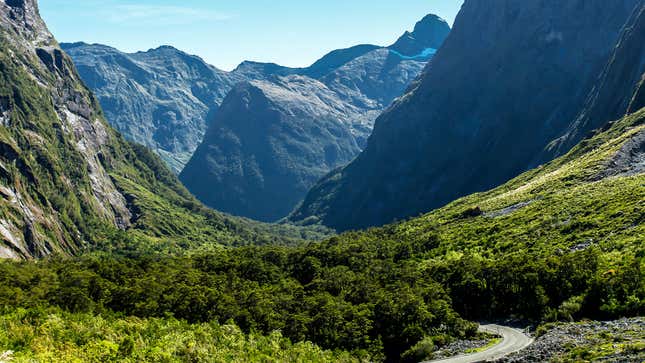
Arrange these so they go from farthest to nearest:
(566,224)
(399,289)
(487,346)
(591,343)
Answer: (566,224), (399,289), (487,346), (591,343)

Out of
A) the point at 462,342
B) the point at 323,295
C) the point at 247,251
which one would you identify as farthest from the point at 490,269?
the point at 247,251

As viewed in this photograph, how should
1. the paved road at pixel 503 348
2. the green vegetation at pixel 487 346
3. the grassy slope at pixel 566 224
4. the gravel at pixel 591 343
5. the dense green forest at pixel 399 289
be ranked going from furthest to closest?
the grassy slope at pixel 566 224
the dense green forest at pixel 399 289
the green vegetation at pixel 487 346
the paved road at pixel 503 348
the gravel at pixel 591 343

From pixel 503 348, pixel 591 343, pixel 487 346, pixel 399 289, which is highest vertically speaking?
pixel 399 289

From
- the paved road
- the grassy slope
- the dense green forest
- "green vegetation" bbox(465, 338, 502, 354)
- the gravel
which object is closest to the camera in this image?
the gravel

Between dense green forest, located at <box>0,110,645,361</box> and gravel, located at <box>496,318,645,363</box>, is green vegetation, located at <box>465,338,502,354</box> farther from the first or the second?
dense green forest, located at <box>0,110,645,361</box>

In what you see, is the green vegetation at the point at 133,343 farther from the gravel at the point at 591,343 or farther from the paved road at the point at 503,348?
the gravel at the point at 591,343

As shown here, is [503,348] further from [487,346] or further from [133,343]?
[133,343]

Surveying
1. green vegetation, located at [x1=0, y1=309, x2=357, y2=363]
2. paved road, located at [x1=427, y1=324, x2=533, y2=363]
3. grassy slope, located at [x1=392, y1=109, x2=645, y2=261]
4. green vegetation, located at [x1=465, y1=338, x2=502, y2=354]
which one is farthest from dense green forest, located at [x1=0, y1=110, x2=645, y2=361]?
green vegetation, located at [x1=465, y1=338, x2=502, y2=354]

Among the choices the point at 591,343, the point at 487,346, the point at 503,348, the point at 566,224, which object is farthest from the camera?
the point at 566,224

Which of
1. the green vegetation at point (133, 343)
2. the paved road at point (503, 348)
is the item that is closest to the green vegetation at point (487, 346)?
the paved road at point (503, 348)

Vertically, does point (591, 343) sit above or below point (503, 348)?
above

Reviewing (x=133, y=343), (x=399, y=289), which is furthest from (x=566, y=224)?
(x=133, y=343)

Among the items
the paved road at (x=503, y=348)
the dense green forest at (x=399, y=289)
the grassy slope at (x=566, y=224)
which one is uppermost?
the grassy slope at (x=566, y=224)

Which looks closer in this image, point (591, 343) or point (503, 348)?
point (591, 343)
